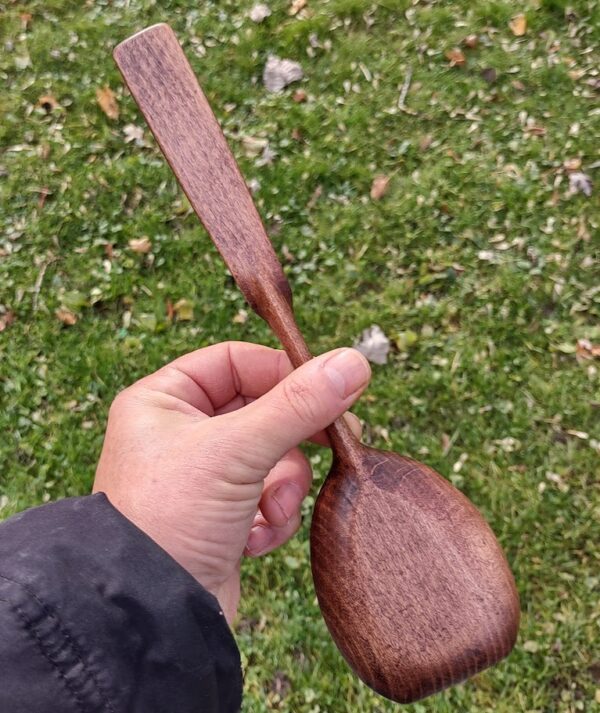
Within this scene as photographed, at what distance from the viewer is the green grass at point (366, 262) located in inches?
102

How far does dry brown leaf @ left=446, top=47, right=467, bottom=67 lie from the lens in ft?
10.8

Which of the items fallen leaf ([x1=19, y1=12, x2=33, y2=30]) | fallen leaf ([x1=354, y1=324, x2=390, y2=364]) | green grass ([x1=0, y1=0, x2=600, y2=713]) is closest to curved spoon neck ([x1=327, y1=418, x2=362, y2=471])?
green grass ([x1=0, y1=0, x2=600, y2=713])

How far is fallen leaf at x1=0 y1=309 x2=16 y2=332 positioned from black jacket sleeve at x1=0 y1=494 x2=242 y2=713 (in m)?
1.83

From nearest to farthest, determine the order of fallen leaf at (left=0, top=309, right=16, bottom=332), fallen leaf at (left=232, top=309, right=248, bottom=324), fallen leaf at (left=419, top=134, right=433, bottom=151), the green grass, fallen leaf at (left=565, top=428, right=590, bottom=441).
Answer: the green grass → fallen leaf at (left=565, top=428, right=590, bottom=441) → fallen leaf at (left=232, top=309, right=248, bottom=324) → fallen leaf at (left=0, top=309, right=16, bottom=332) → fallen leaf at (left=419, top=134, right=433, bottom=151)

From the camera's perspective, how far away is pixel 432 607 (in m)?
1.42

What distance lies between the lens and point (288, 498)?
199cm

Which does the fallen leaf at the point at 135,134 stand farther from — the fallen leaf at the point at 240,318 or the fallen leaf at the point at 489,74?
the fallen leaf at the point at 489,74

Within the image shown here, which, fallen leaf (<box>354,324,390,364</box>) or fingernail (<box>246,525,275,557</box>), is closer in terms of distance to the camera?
fingernail (<box>246,525,275,557</box>)

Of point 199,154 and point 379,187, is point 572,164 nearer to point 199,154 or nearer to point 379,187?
point 379,187

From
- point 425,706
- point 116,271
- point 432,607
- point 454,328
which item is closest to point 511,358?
point 454,328

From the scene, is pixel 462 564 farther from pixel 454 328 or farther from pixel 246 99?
pixel 246 99

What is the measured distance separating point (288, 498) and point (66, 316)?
5.27 feet

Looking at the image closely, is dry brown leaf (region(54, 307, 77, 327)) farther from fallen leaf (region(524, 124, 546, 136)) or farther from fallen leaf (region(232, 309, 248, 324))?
fallen leaf (region(524, 124, 546, 136))

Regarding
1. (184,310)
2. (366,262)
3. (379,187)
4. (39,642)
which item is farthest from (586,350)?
(39,642)
